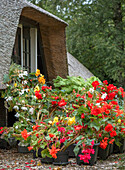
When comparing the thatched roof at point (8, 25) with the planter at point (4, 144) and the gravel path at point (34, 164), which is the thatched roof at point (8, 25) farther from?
the gravel path at point (34, 164)

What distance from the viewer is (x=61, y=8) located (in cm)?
1404

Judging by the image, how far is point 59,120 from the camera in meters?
3.96

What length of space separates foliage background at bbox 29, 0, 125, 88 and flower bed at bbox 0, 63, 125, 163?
797 cm

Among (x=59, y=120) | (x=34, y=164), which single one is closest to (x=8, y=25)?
(x=59, y=120)

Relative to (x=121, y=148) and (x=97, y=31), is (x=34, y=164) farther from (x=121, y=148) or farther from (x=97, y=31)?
(x=97, y=31)

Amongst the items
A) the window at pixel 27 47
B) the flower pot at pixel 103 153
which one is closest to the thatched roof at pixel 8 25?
the window at pixel 27 47

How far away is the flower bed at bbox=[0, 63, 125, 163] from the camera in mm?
3289

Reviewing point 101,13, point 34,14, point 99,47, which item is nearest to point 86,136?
point 34,14

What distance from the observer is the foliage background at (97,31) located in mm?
12586

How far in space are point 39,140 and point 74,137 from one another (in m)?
0.43

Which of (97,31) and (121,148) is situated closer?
(121,148)

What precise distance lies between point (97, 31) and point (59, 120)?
9.93 m

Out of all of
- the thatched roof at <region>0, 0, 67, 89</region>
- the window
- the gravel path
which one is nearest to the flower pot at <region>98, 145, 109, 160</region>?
the gravel path

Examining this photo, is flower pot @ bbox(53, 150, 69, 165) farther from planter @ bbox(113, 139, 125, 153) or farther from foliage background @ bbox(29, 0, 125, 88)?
foliage background @ bbox(29, 0, 125, 88)
